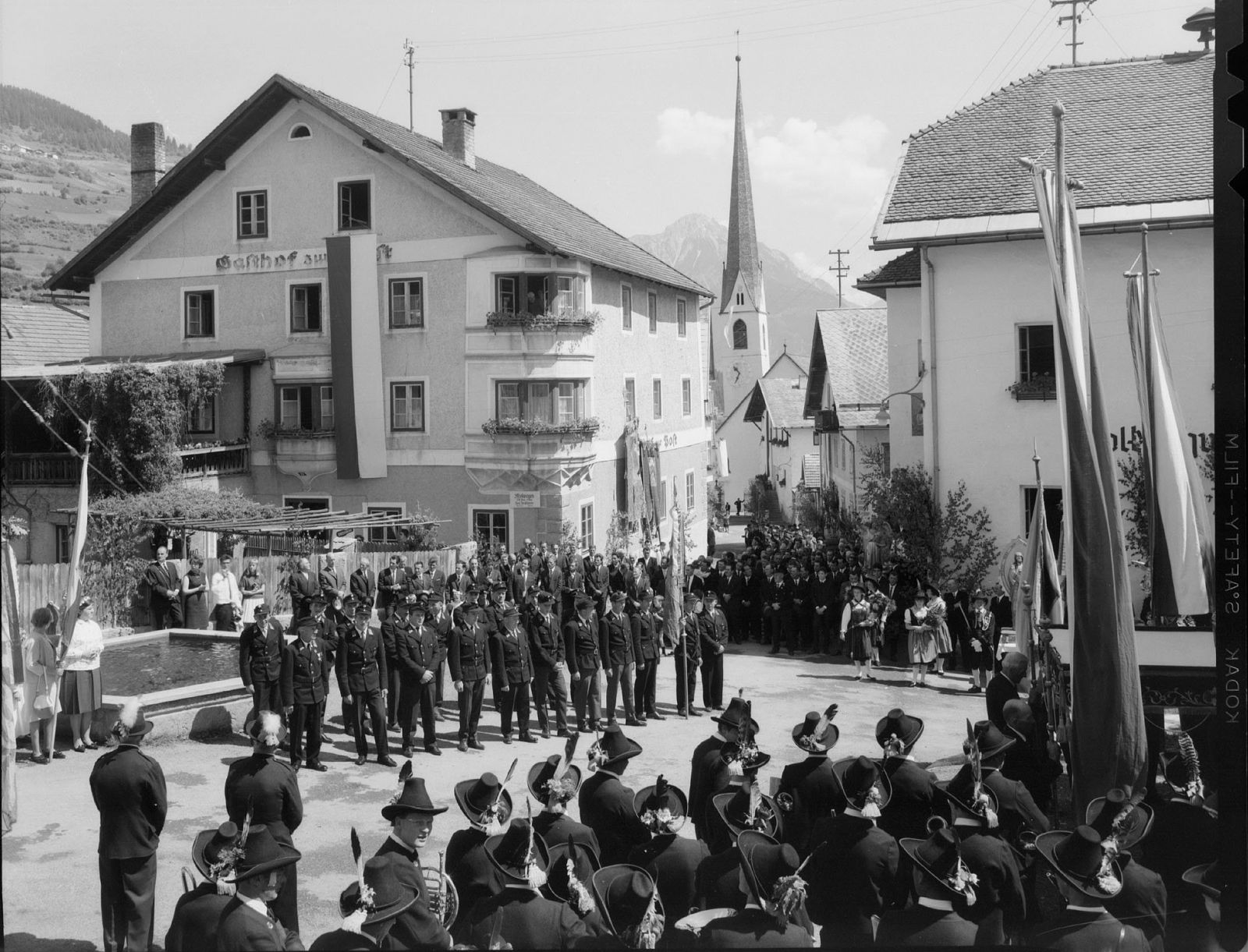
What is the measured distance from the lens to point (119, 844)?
5.74 meters

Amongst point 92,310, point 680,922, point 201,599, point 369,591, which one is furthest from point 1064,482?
point 201,599

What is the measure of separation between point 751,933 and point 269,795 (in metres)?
2.80

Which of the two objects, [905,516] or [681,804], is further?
[905,516]

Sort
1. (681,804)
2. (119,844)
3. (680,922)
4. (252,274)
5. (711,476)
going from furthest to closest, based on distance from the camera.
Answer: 1. (711,476)
2. (252,274)
3. (119,844)
4. (681,804)
5. (680,922)

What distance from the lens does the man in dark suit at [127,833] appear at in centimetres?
572

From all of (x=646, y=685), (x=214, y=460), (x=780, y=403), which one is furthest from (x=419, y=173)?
(x=780, y=403)

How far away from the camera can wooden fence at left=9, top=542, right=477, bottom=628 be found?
26.8 ft

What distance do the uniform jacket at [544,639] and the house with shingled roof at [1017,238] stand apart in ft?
12.6

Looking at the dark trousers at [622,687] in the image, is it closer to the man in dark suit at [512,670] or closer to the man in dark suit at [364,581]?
the man in dark suit at [512,670]

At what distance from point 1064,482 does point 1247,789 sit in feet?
6.16

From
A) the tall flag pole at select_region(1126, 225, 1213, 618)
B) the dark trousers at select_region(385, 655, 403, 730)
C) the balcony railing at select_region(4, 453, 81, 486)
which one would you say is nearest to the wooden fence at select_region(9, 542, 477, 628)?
the balcony railing at select_region(4, 453, 81, 486)

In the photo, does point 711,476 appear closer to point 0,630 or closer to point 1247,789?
point 1247,789

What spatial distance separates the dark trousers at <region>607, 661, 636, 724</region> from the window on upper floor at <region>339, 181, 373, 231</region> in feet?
15.8

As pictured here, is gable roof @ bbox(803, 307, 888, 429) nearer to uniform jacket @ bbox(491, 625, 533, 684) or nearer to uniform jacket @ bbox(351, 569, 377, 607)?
uniform jacket @ bbox(491, 625, 533, 684)
